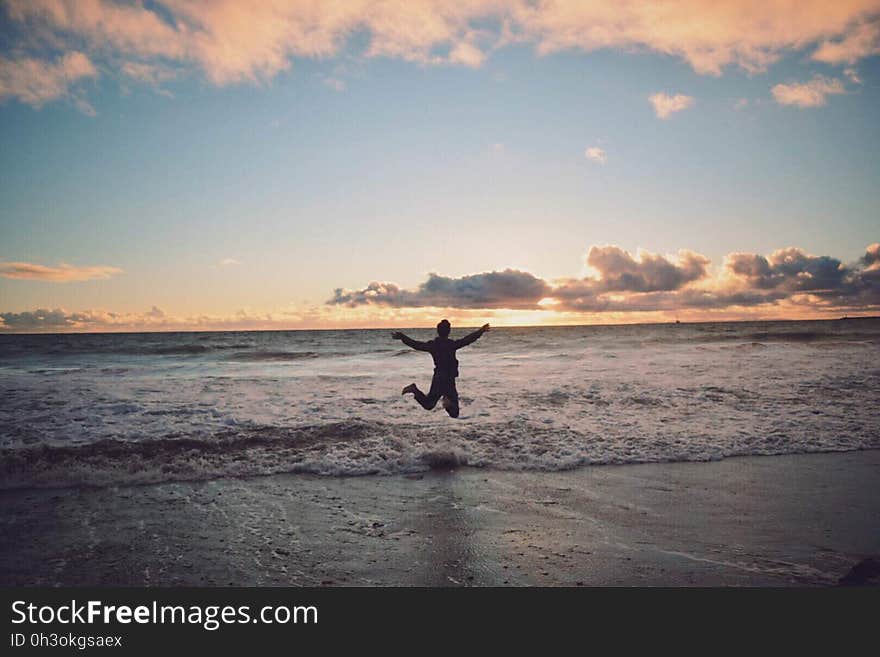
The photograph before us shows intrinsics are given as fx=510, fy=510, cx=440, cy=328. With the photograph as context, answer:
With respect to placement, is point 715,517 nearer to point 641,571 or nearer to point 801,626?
point 641,571

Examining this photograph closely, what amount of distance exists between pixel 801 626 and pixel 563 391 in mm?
13221

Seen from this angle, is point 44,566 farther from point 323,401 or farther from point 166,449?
point 323,401

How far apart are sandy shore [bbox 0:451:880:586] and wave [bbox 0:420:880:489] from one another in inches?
24.3

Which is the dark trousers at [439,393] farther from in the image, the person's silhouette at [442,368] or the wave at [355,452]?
the wave at [355,452]

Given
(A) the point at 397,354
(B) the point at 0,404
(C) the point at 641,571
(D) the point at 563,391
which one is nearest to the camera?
(C) the point at 641,571

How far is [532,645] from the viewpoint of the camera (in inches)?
141

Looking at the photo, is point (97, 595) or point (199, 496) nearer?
point (97, 595)

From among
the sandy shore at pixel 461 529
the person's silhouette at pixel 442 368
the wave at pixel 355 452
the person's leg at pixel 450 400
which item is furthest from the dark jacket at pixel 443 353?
the sandy shore at pixel 461 529

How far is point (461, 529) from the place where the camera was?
5.89m

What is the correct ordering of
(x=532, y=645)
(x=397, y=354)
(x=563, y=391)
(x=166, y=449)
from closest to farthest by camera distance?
(x=532, y=645), (x=166, y=449), (x=563, y=391), (x=397, y=354)

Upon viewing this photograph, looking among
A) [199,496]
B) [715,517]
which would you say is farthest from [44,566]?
[715,517]

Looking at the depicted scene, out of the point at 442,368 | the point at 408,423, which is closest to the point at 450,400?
the point at 442,368

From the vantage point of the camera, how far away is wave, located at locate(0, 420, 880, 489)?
862 cm

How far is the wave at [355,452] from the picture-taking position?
28.3 ft
